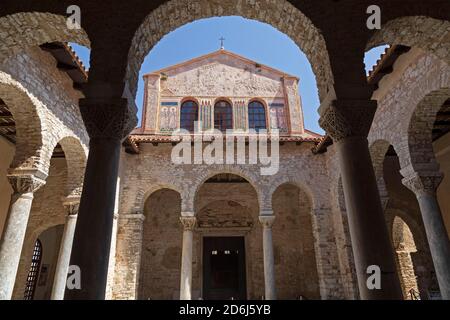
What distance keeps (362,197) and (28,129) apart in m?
7.36

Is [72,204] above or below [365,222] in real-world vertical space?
above

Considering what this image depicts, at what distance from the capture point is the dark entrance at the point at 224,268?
44.9 feet

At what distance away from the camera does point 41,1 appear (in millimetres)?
4285

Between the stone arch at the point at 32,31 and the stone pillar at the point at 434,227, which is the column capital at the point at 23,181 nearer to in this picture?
Answer: the stone arch at the point at 32,31

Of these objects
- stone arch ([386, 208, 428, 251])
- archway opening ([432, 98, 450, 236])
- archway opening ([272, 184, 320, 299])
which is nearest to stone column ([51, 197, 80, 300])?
archway opening ([272, 184, 320, 299])

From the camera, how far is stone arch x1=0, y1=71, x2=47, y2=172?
6.68 m

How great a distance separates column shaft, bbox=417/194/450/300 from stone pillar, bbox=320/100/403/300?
4179 millimetres

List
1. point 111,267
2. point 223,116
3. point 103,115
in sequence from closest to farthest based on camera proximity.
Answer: point 103,115 → point 111,267 → point 223,116

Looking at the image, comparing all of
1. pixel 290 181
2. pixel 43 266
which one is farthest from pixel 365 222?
pixel 43 266

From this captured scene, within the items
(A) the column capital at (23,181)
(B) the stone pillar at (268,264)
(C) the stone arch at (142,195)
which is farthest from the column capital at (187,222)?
(A) the column capital at (23,181)

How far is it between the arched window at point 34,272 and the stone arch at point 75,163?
7.16 m

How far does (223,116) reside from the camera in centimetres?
1411

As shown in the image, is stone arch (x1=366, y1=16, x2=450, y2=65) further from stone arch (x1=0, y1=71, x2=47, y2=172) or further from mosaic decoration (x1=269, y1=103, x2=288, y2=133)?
mosaic decoration (x1=269, y1=103, x2=288, y2=133)

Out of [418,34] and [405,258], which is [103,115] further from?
[405,258]
